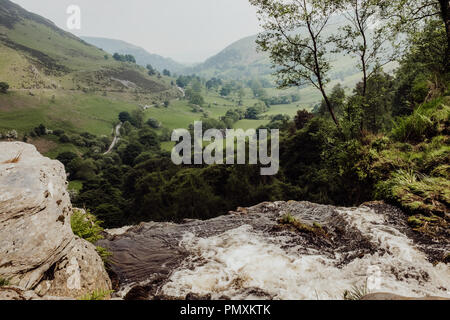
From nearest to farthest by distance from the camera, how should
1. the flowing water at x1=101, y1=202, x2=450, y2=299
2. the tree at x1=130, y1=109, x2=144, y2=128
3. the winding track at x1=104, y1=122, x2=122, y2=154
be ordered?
the flowing water at x1=101, y1=202, x2=450, y2=299 < the winding track at x1=104, y1=122, x2=122, y2=154 < the tree at x1=130, y1=109, x2=144, y2=128

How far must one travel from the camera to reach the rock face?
4.35 meters

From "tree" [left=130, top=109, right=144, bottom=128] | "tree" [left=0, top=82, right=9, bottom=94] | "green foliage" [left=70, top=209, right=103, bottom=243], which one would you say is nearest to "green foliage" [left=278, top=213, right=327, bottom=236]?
"green foliage" [left=70, top=209, right=103, bottom=243]

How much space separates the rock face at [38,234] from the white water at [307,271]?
7.61 feet

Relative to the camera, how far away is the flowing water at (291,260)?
5.54 metres

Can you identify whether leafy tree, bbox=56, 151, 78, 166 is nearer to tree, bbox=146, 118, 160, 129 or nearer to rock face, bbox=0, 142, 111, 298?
tree, bbox=146, 118, 160, 129

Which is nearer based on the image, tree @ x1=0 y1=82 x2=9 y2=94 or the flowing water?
the flowing water

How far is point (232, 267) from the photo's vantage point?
23.0ft

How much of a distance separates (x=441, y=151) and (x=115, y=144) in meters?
141

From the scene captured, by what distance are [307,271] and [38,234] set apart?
249 inches

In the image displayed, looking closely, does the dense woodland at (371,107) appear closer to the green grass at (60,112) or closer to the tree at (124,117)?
the green grass at (60,112)

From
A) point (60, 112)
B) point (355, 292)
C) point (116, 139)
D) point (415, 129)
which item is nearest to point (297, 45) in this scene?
point (415, 129)

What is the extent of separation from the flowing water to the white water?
0.02 m

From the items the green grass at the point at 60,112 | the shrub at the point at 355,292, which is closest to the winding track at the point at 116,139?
the green grass at the point at 60,112
